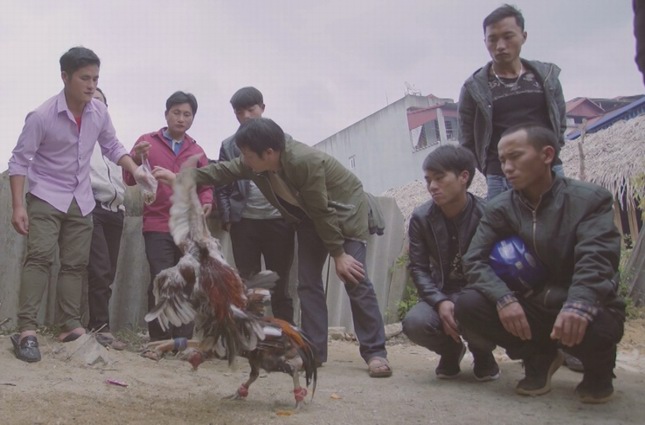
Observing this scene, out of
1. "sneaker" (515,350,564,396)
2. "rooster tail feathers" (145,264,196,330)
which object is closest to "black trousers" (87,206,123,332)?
"rooster tail feathers" (145,264,196,330)

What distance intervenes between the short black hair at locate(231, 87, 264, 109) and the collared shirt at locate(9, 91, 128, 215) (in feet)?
3.31

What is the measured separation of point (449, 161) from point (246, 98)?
1.75 metres

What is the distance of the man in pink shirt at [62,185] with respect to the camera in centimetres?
396

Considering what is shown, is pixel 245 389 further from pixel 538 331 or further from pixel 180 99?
pixel 180 99

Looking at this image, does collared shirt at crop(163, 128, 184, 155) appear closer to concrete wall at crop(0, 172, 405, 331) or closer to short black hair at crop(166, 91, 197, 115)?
short black hair at crop(166, 91, 197, 115)

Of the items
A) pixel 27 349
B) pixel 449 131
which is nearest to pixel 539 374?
pixel 27 349

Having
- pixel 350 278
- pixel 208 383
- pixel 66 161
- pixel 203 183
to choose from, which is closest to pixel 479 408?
pixel 350 278

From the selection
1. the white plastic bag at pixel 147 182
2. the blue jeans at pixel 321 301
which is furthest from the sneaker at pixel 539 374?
the white plastic bag at pixel 147 182

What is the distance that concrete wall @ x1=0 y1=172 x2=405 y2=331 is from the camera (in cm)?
455

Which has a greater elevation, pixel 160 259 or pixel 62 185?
pixel 62 185

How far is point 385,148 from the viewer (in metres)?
24.2

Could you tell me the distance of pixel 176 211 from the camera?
10.4ft

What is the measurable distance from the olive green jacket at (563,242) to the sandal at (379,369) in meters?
0.92

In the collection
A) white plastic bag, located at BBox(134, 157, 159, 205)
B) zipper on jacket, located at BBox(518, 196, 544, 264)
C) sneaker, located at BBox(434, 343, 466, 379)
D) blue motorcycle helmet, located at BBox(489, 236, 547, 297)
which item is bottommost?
sneaker, located at BBox(434, 343, 466, 379)
